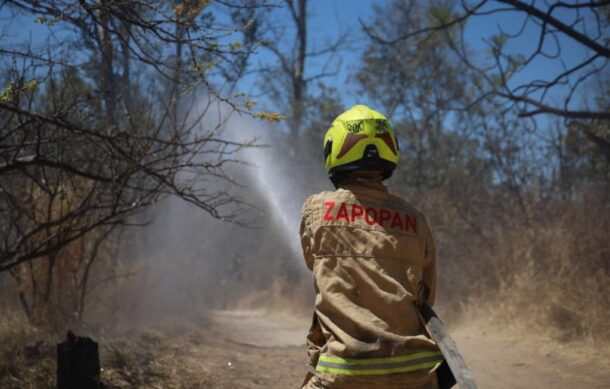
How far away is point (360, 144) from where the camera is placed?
250 centimetres

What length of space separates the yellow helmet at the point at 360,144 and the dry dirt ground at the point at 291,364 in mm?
3841

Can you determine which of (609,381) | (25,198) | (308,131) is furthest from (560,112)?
(308,131)

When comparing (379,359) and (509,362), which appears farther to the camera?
(509,362)

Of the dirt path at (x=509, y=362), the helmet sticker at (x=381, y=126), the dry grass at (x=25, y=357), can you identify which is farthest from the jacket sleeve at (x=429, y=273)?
the dry grass at (x=25, y=357)

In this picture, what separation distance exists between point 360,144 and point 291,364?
5404 mm

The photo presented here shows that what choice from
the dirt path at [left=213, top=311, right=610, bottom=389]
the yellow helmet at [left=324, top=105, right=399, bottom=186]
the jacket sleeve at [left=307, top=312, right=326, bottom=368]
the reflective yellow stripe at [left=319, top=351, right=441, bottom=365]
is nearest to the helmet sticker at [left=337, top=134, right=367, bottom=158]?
the yellow helmet at [left=324, top=105, right=399, bottom=186]

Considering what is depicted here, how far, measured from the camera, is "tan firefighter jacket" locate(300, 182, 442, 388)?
2234mm

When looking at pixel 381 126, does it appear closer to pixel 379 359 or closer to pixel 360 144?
pixel 360 144

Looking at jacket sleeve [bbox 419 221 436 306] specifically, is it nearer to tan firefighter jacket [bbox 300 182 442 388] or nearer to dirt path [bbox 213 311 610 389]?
tan firefighter jacket [bbox 300 182 442 388]

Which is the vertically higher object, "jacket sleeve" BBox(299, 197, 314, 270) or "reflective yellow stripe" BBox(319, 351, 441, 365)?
"jacket sleeve" BBox(299, 197, 314, 270)

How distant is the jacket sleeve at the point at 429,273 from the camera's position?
8.48 feet

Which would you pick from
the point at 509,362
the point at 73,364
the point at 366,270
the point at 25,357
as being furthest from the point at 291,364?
the point at 366,270

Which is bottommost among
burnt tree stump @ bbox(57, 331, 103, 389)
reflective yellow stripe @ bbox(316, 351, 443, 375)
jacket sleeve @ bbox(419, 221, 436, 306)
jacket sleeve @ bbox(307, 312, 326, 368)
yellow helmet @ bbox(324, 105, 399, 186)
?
burnt tree stump @ bbox(57, 331, 103, 389)

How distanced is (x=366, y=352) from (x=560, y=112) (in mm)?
6436
